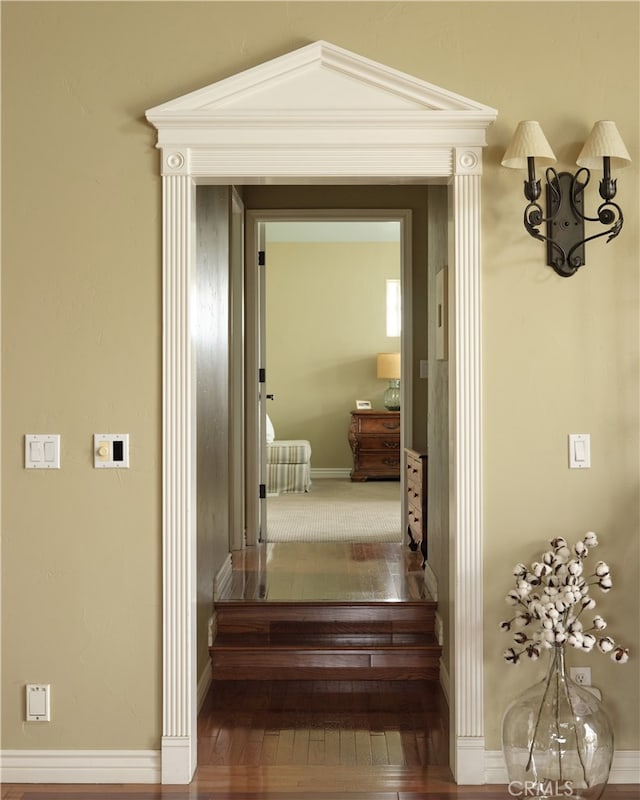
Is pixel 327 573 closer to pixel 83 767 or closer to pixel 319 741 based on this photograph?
pixel 319 741

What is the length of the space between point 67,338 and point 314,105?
3.89 ft

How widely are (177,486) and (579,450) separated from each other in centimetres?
142

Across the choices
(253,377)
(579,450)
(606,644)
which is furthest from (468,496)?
(253,377)

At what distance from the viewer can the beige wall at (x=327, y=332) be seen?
33.2ft

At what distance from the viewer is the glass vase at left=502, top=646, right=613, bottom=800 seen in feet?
8.70

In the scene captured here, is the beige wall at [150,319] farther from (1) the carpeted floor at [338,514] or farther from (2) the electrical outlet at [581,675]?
(1) the carpeted floor at [338,514]

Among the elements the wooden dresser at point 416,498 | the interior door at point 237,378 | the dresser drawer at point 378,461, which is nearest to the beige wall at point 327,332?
the dresser drawer at point 378,461

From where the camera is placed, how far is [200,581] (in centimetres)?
379

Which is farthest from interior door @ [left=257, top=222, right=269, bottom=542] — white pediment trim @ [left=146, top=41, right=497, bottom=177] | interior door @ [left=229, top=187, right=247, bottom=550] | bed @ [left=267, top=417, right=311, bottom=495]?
white pediment trim @ [left=146, top=41, right=497, bottom=177]

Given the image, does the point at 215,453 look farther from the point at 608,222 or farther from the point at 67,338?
the point at 608,222

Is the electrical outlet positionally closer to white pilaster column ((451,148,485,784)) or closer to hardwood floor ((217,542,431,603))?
white pilaster column ((451,148,485,784))

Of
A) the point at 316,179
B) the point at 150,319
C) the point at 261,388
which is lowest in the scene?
the point at 261,388

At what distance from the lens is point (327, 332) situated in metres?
10.2

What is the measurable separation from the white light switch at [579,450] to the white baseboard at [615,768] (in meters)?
1.03
